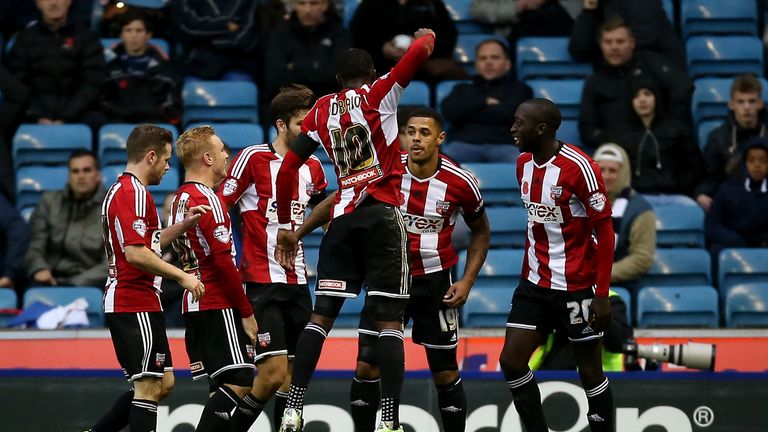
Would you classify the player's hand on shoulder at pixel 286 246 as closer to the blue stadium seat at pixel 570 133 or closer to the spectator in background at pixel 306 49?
the spectator in background at pixel 306 49

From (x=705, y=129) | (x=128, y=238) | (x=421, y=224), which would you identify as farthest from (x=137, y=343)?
(x=705, y=129)

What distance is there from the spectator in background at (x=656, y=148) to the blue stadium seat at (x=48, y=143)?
16.3ft

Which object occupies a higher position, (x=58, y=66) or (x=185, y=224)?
(x=58, y=66)

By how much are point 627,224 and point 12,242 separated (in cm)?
523

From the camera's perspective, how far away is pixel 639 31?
44.6 feet

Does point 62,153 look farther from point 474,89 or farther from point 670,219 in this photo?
point 670,219

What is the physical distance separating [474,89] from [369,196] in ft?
17.0

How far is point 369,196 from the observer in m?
7.83

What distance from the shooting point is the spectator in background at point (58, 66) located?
1312 centimetres

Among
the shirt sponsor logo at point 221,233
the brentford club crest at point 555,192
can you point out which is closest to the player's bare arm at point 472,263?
the brentford club crest at point 555,192

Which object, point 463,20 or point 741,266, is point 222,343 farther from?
point 463,20

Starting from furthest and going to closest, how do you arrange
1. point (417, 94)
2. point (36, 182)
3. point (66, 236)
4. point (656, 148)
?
point (417, 94) < point (36, 182) < point (656, 148) < point (66, 236)

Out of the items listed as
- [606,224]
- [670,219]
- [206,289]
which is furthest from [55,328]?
[670,219]

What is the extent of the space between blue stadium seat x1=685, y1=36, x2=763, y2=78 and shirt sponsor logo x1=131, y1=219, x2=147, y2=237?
7.63 meters
